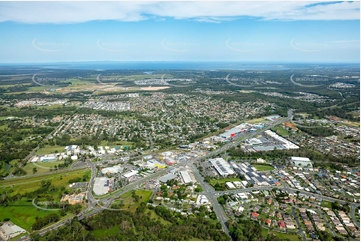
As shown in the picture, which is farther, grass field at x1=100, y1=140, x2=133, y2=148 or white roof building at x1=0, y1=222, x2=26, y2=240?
grass field at x1=100, y1=140, x2=133, y2=148

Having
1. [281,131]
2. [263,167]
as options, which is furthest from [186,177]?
[281,131]

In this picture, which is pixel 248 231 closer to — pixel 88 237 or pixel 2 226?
pixel 88 237

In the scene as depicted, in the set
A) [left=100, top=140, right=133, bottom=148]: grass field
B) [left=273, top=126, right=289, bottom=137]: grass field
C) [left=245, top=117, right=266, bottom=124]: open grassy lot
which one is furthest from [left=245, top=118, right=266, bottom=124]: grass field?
[left=100, top=140, right=133, bottom=148]: grass field

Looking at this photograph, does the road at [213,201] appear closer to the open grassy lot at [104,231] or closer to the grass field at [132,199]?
the grass field at [132,199]

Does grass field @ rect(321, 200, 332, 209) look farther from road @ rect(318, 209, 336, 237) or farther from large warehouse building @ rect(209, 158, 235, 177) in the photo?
large warehouse building @ rect(209, 158, 235, 177)

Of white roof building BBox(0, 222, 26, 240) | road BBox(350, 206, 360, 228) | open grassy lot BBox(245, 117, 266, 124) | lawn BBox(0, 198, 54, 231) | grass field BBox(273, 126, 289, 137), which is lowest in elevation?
open grassy lot BBox(245, 117, 266, 124)

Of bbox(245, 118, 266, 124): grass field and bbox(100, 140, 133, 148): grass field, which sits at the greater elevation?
bbox(100, 140, 133, 148): grass field
